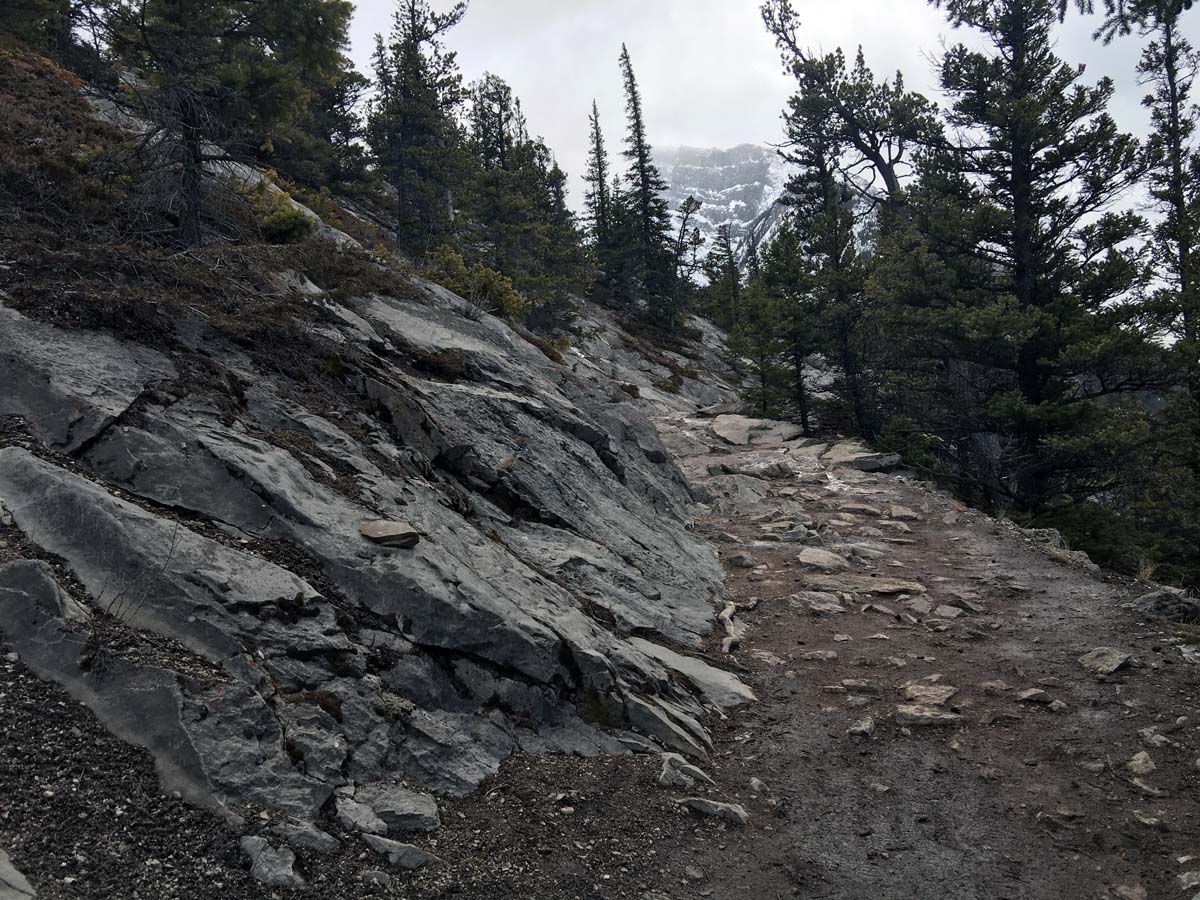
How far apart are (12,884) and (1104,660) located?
9.80 metres

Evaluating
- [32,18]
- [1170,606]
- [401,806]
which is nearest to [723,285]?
[32,18]

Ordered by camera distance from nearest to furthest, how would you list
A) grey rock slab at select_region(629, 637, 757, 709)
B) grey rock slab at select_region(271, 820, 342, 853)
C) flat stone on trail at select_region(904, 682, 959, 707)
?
grey rock slab at select_region(271, 820, 342, 853)
flat stone on trail at select_region(904, 682, 959, 707)
grey rock slab at select_region(629, 637, 757, 709)

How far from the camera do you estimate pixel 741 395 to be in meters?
29.0

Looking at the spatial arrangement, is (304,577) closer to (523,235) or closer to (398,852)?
(398,852)

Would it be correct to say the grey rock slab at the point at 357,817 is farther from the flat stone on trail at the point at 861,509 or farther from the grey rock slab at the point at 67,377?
the flat stone on trail at the point at 861,509

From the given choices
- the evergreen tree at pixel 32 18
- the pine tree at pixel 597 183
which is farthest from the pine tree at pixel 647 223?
the evergreen tree at pixel 32 18

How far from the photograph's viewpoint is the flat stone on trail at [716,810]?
18.3 ft

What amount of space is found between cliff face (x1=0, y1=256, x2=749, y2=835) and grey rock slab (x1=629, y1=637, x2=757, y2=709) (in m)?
0.05

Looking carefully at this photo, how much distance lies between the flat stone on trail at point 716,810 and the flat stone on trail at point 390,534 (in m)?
3.34

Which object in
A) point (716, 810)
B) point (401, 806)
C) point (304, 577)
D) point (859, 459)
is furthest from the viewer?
point (859, 459)

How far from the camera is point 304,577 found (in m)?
5.84

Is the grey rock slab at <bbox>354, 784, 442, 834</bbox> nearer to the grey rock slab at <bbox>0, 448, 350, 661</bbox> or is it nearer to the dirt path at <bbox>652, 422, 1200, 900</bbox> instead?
the grey rock slab at <bbox>0, 448, 350, 661</bbox>

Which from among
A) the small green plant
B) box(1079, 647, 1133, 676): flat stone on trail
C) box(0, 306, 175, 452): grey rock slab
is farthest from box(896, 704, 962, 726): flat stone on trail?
the small green plant

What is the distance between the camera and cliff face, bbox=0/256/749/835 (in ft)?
14.3
